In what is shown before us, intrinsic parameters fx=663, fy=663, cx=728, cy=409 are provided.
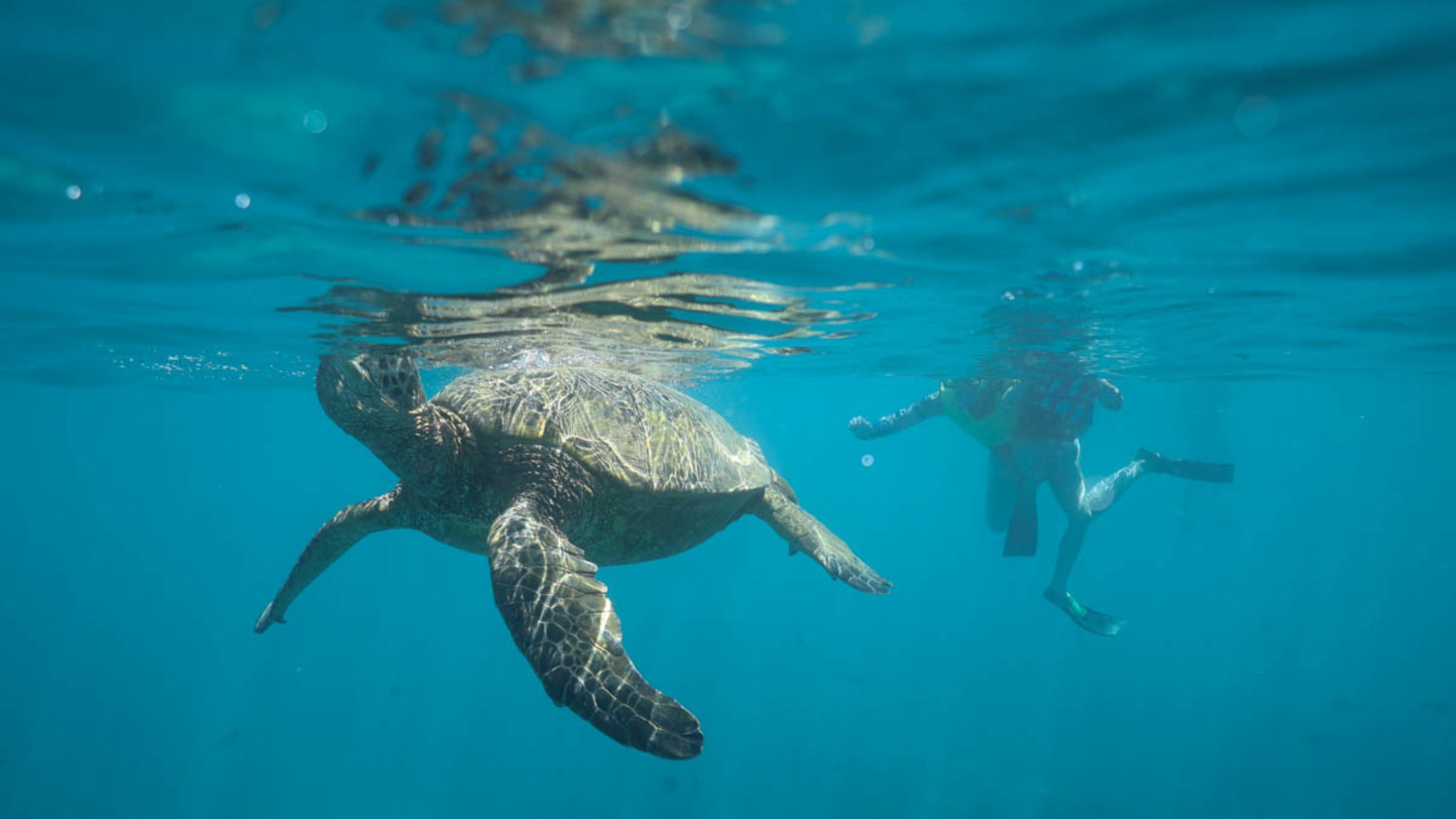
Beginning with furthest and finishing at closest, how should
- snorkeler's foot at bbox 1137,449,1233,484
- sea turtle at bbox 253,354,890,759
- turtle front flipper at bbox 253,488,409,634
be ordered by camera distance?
snorkeler's foot at bbox 1137,449,1233,484 < turtle front flipper at bbox 253,488,409,634 < sea turtle at bbox 253,354,890,759

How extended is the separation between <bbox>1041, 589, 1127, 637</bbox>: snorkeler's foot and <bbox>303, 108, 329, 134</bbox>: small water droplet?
541 inches

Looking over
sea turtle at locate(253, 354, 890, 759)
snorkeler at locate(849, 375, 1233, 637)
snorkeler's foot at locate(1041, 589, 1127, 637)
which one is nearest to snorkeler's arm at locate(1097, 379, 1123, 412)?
snorkeler at locate(849, 375, 1233, 637)

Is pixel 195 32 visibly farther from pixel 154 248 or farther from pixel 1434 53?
pixel 1434 53

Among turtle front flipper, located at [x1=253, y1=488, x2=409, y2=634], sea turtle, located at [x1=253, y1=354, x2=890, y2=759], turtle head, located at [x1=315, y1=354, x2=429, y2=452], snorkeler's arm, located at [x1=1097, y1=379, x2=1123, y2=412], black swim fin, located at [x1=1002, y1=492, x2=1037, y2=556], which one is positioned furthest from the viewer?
black swim fin, located at [x1=1002, y1=492, x2=1037, y2=556]

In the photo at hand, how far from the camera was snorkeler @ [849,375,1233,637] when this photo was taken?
13461 millimetres

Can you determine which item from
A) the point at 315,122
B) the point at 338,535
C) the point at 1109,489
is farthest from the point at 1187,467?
the point at 315,122

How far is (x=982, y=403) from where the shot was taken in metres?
13.9

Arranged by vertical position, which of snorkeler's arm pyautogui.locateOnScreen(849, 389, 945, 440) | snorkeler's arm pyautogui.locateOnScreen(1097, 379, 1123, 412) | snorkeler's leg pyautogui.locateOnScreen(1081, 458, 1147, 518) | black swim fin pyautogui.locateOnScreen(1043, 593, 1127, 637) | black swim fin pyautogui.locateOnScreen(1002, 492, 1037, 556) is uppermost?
snorkeler's arm pyautogui.locateOnScreen(1097, 379, 1123, 412)

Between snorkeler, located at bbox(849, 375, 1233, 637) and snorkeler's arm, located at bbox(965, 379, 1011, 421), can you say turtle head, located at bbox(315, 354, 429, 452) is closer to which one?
snorkeler, located at bbox(849, 375, 1233, 637)

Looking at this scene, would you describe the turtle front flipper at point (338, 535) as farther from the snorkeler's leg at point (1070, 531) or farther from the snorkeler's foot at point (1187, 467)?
the snorkeler's foot at point (1187, 467)

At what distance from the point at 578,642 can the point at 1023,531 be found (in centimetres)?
1213

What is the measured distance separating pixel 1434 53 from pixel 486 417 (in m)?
7.57

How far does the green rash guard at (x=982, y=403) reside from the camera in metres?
13.8

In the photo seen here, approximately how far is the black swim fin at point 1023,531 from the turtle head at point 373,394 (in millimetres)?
11884
